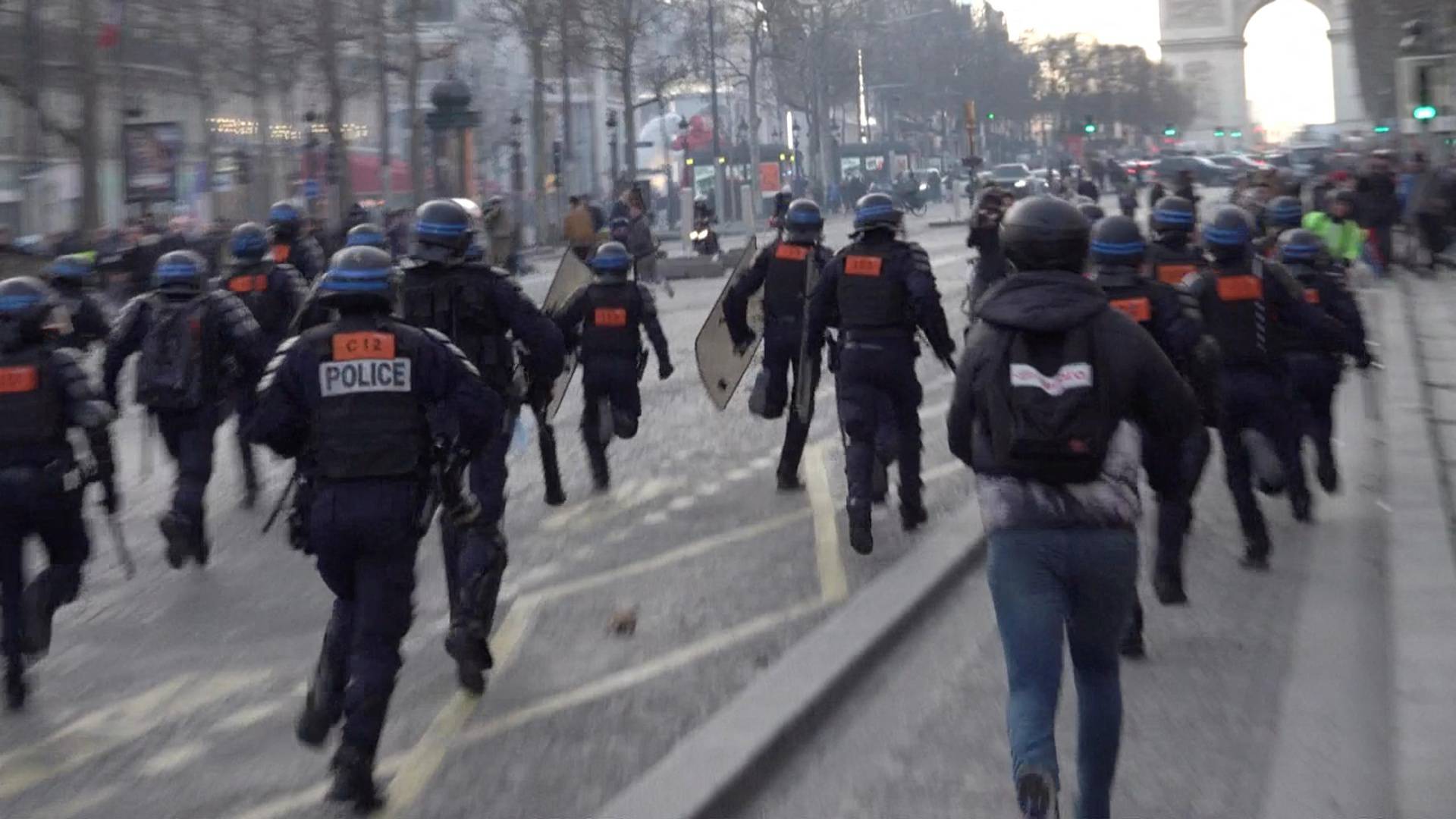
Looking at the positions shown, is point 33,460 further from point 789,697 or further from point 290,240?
point 290,240

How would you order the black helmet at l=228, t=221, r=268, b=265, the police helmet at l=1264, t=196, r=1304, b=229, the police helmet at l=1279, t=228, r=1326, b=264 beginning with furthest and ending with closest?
the police helmet at l=1264, t=196, r=1304, b=229, the black helmet at l=228, t=221, r=268, b=265, the police helmet at l=1279, t=228, r=1326, b=264

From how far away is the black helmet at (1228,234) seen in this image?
962 cm

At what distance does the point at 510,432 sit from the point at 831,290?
7.57ft

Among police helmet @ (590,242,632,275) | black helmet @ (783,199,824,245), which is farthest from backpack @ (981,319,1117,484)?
police helmet @ (590,242,632,275)

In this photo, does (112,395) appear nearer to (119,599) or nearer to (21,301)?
(119,599)

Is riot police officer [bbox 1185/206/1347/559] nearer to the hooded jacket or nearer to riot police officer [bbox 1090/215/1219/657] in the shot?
riot police officer [bbox 1090/215/1219/657]

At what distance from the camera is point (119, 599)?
10148mm

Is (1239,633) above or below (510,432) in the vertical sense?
below

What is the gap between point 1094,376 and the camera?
488cm

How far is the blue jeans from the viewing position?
16.2 feet

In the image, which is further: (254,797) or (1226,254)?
(1226,254)

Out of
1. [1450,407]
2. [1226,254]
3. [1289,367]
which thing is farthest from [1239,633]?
[1450,407]

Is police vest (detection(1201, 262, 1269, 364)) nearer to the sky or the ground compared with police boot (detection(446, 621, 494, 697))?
nearer to the sky

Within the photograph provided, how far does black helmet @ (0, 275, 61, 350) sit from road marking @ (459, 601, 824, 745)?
7.75 ft
